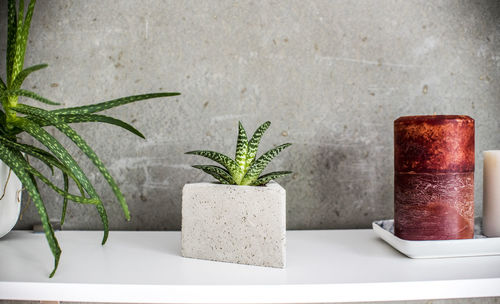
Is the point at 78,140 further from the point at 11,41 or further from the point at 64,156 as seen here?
the point at 11,41

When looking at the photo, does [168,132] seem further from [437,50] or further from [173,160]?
[437,50]

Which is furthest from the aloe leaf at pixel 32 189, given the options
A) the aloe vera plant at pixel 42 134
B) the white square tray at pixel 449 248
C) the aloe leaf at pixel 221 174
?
the white square tray at pixel 449 248

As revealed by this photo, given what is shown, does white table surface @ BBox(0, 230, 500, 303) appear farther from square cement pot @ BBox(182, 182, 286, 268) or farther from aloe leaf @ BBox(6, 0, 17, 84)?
aloe leaf @ BBox(6, 0, 17, 84)

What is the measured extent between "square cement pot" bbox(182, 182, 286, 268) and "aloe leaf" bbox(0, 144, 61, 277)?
163mm

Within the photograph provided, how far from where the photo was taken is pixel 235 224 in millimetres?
→ 456

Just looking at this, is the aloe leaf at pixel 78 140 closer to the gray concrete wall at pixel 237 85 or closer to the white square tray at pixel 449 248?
the gray concrete wall at pixel 237 85

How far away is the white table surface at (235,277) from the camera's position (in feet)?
1.23

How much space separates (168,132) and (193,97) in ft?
0.28

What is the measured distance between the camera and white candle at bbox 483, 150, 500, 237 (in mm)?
525

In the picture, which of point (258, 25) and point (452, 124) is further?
point (258, 25)

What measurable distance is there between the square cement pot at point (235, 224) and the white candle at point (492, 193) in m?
0.35

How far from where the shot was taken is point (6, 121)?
19.2 inches

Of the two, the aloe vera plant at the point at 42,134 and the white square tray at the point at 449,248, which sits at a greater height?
the aloe vera plant at the point at 42,134

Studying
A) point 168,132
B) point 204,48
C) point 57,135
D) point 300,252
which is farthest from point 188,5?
point 300,252
